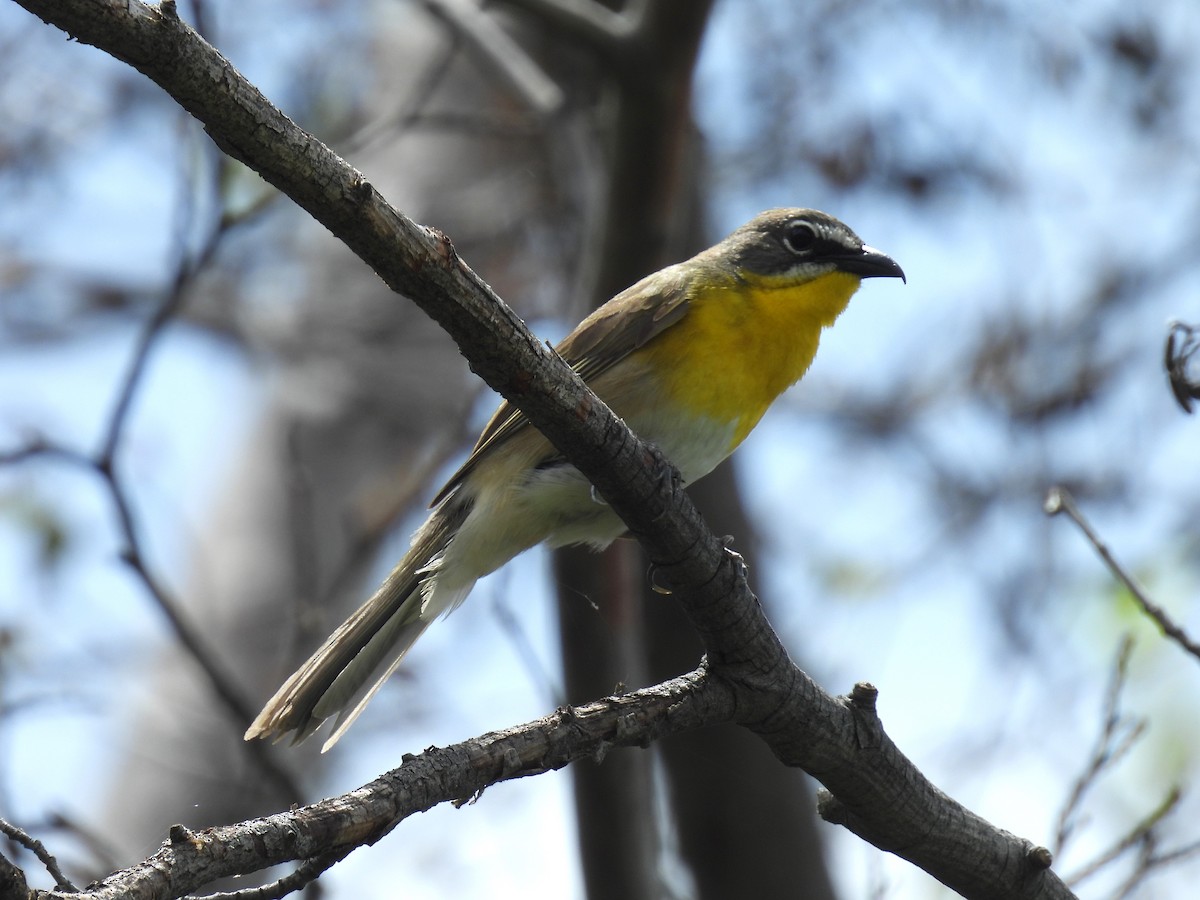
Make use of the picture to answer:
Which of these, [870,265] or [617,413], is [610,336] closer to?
[617,413]

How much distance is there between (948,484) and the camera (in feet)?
34.0

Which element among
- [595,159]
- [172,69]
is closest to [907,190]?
[595,159]

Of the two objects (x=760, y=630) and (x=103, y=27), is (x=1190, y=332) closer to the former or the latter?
(x=760, y=630)

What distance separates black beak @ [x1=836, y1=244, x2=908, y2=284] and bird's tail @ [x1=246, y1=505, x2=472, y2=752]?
206cm

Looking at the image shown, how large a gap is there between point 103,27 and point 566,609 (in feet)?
14.2

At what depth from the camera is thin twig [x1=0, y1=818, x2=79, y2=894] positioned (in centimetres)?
221

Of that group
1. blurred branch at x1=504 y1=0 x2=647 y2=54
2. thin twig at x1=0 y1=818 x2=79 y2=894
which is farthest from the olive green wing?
thin twig at x1=0 y1=818 x2=79 y2=894

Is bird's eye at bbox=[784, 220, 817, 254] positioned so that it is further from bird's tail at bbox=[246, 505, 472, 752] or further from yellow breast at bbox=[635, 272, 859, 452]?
bird's tail at bbox=[246, 505, 472, 752]

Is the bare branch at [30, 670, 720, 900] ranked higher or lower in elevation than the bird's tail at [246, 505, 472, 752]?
lower

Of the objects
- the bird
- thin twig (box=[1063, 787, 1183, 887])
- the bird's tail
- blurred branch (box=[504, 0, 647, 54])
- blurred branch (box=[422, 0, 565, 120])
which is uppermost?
blurred branch (box=[422, 0, 565, 120])

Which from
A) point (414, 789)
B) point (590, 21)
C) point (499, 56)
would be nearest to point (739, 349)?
point (590, 21)

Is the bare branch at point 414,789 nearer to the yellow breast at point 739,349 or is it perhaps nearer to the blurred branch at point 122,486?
the yellow breast at point 739,349

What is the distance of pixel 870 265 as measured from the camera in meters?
5.59

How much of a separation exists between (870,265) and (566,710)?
10.4 feet
